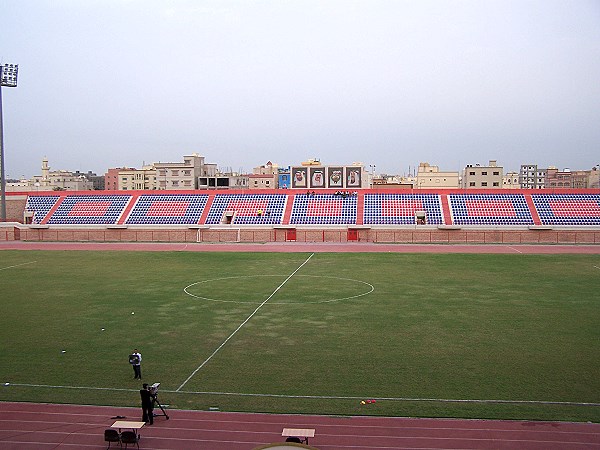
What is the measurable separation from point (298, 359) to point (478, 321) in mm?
8304

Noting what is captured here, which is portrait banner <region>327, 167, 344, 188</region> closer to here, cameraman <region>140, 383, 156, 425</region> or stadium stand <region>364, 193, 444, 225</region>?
stadium stand <region>364, 193, 444, 225</region>

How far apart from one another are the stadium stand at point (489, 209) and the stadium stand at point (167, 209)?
84.5 feet

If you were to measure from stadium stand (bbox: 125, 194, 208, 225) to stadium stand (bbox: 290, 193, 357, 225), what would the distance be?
33.1ft

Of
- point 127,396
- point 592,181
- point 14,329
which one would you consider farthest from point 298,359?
point 592,181

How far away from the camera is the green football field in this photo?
1492 centimetres

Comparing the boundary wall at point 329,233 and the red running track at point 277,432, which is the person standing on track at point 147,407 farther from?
the boundary wall at point 329,233

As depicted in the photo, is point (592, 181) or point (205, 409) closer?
point (205, 409)

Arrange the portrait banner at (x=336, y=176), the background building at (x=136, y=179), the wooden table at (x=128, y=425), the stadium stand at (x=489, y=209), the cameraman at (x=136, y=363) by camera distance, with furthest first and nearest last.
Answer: the background building at (x=136, y=179)
the portrait banner at (x=336, y=176)
the stadium stand at (x=489, y=209)
the cameraman at (x=136, y=363)
the wooden table at (x=128, y=425)

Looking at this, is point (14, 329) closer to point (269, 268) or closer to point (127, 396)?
point (127, 396)

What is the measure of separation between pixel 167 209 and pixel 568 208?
39.7m

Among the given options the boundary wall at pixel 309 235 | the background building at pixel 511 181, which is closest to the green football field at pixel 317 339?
the boundary wall at pixel 309 235

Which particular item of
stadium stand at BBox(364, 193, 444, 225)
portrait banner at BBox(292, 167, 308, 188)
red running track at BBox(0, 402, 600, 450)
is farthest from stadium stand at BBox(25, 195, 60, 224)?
red running track at BBox(0, 402, 600, 450)

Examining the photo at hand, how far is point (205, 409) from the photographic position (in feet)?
46.8

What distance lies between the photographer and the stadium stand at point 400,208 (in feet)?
186
